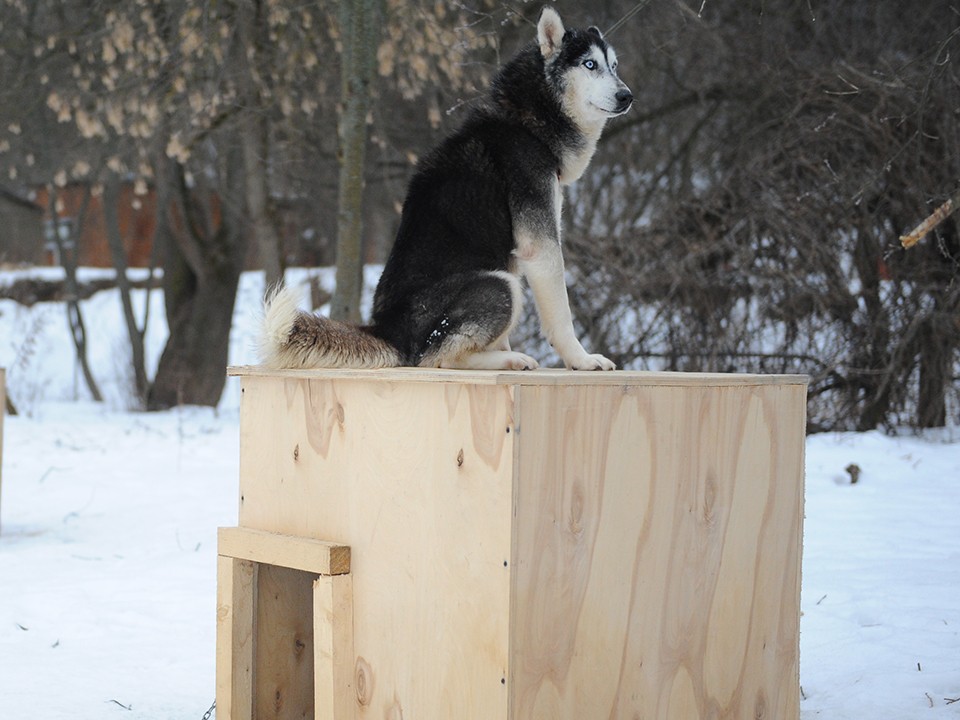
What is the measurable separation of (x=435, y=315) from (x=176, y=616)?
192cm

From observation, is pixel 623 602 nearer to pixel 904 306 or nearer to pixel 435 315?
pixel 435 315

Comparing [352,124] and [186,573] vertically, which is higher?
[352,124]

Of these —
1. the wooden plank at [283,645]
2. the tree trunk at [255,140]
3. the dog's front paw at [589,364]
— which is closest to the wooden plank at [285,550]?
the wooden plank at [283,645]

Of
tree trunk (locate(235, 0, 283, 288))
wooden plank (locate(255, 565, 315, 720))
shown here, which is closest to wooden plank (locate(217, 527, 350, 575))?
wooden plank (locate(255, 565, 315, 720))

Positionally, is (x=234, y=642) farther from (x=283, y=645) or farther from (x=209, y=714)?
(x=209, y=714)

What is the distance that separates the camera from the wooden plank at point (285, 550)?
2416 mm

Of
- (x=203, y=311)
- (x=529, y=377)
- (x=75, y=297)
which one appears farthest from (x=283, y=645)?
(x=75, y=297)

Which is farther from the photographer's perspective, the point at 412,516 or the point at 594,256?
the point at 594,256

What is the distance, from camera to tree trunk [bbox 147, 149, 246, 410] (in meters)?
10.3

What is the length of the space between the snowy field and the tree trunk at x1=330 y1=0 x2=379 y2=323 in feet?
4.73

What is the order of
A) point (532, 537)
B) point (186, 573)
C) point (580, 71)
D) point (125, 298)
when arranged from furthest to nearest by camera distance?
point (125, 298), point (186, 573), point (580, 71), point (532, 537)

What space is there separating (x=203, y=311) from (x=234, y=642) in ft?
26.7

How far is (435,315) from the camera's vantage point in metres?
2.79

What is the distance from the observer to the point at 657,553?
7.78 ft
